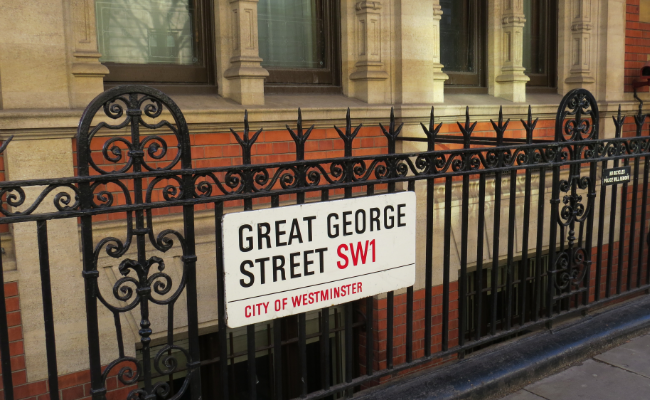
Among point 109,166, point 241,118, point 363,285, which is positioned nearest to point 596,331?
point 363,285

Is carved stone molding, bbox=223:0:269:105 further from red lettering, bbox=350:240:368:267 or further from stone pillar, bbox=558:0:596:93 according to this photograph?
stone pillar, bbox=558:0:596:93

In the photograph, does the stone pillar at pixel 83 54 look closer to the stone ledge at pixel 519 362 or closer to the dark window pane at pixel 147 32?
the dark window pane at pixel 147 32

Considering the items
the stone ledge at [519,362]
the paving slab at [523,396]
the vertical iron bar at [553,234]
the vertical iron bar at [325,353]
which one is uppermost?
the vertical iron bar at [553,234]

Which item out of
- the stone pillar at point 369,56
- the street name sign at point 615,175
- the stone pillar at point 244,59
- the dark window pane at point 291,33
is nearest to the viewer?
the street name sign at point 615,175

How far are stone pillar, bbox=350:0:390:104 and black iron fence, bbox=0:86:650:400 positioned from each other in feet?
2.60

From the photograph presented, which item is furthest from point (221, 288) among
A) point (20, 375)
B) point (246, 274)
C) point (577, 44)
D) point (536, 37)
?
point (577, 44)

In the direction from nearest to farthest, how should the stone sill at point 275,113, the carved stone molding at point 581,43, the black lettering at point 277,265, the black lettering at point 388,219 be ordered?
the black lettering at point 277,265, the black lettering at point 388,219, the stone sill at point 275,113, the carved stone molding at point 581,43

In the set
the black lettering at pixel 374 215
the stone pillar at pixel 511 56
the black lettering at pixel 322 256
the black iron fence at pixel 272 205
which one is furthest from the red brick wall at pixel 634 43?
the black lettering at pixel 322 256

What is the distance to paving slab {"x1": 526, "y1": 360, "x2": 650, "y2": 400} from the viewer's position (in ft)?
11.1

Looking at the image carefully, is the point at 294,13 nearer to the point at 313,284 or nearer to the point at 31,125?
the point at 31,125

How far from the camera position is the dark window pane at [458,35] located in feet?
21.2

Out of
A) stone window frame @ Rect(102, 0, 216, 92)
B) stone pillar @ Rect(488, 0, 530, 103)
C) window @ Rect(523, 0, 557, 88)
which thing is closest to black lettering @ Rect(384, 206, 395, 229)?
stone window frame @ Rect(102, 0, 216, 92)

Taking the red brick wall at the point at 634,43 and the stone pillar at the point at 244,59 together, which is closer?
the stone pillar at the point at 244,59

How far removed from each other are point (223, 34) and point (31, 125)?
1.68m
